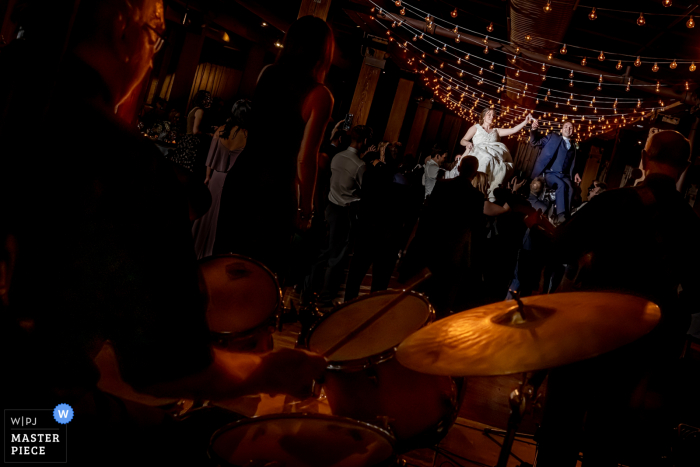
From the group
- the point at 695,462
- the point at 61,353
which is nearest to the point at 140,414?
the point at 61,353

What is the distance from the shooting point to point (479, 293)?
6.27 meters

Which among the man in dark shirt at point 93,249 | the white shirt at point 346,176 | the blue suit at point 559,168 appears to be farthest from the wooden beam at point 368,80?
the man in dark shirt at point 93,249

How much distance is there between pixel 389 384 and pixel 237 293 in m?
0.74

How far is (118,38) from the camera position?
35.9 inches

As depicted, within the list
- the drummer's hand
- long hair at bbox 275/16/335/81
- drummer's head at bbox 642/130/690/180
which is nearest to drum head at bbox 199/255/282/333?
the drummer's hand

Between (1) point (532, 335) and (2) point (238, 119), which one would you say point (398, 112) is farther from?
(1) point (532, 335)

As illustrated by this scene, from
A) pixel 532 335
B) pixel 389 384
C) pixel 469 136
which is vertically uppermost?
pixel 469 136

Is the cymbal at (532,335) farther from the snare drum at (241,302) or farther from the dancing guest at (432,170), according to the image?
the dancing guest at (432,170)

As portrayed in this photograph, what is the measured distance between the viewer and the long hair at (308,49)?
9.46ft

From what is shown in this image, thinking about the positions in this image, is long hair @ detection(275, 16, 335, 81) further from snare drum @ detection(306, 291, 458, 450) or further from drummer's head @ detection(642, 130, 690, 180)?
drummer's head @ detection(642, 130, 690, 180)

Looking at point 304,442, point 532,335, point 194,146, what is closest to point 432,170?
point 194,146

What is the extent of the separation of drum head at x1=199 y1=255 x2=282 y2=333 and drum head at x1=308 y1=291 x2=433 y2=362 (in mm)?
316

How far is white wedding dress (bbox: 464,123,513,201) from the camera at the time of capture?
8.27m

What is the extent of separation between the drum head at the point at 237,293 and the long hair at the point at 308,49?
53.7 inches
